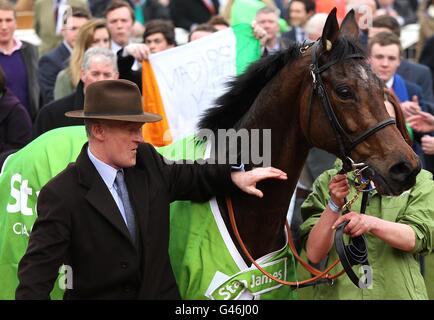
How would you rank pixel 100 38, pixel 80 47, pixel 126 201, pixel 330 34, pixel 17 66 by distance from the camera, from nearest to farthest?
pixel 126 201 < pixel 330 34 < pixel 80 47 < pixel 100 38 < pixel 17 66

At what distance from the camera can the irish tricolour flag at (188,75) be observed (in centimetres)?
690

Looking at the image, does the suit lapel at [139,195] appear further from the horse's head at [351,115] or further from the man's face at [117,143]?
the horse's head at [351,115]

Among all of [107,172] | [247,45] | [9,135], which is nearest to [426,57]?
[247,45]

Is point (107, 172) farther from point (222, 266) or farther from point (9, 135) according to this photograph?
point (9, 135)

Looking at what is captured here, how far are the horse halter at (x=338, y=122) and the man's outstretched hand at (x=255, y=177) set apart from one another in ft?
1.00

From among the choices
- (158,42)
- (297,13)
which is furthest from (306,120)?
(297,13)

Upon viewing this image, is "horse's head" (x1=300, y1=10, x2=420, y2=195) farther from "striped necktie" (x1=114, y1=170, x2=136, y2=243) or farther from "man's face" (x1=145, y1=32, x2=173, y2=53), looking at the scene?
"man's face" (x1=145, y1=32, x2=173, y2=53)

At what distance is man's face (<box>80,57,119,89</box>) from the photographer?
6684 millimetres

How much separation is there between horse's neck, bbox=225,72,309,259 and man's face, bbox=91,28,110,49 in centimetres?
386

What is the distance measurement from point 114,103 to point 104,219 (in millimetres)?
536

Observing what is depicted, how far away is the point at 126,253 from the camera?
4176mm

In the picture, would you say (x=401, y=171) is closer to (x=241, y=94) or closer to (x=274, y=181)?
(x=274, y=181)

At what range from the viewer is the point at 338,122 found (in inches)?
172

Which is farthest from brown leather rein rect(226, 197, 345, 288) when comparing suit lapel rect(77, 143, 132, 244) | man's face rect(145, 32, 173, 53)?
man's face rect(145, 32, 173, 53)
